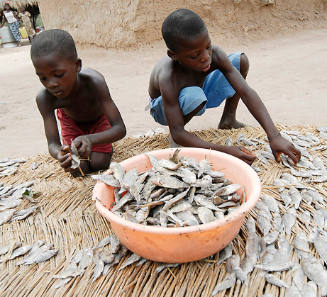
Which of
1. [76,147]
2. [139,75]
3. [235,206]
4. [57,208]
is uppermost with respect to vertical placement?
[76,147]

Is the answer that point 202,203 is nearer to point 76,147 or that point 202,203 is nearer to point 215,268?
point 215,268

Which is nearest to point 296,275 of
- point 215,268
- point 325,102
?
point 215,268

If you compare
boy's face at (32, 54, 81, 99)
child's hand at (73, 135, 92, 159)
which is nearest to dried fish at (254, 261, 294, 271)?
child's hand at (73, 135, 92, 159)

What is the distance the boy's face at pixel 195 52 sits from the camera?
1610mm

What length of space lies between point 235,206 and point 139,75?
3896mm

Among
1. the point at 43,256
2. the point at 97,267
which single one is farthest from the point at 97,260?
the point at 43,256

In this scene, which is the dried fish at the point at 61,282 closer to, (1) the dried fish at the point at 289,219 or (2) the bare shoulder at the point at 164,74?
(1) the dried fish at the point at 289,219

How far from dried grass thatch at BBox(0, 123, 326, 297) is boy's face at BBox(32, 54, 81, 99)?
0.61 m

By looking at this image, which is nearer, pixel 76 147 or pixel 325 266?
pixel 325 266

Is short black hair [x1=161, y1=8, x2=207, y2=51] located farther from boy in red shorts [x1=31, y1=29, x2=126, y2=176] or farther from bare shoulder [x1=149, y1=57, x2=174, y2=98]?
boy in red shorts [x1=31, y1=29, x2=126, y2=176]

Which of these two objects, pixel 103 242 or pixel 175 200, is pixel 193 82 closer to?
pixel 175 200

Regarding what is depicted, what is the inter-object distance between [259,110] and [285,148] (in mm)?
290

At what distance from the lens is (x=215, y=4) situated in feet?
18.0

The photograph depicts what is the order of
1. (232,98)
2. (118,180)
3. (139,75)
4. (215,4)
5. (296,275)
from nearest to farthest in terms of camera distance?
(296,275)
(118,180)
(232,98)
(139,75)
(215,4)
